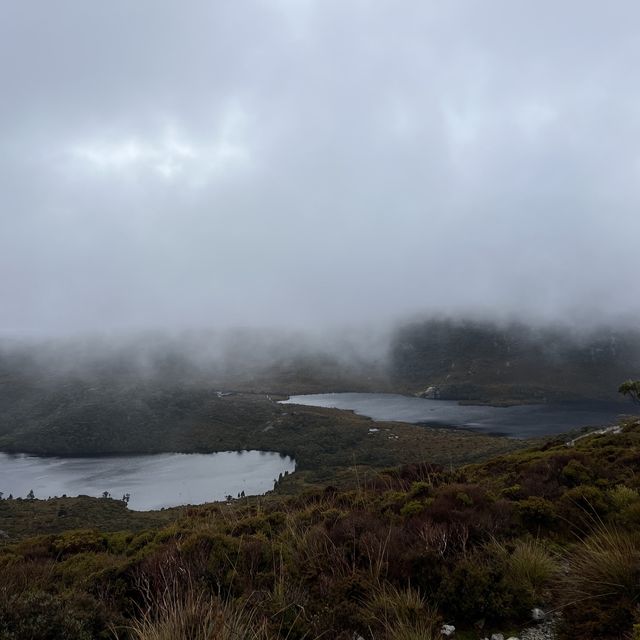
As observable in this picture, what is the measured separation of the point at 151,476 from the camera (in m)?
101

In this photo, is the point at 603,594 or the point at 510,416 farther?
the point at 510,416

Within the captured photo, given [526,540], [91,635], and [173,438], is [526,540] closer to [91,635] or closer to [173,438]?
[91,635]

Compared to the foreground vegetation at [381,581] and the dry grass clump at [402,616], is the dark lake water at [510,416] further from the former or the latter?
the dry grass clump at [402,616]

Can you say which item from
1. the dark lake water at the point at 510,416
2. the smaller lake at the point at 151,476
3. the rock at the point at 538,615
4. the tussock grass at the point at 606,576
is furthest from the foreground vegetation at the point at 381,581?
the dark lake water at the point at 510,416

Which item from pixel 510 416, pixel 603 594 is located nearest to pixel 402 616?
pixel 603 594

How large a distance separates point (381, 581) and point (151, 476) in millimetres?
109188

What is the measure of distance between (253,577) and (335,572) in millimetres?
1396

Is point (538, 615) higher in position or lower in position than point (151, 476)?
higher

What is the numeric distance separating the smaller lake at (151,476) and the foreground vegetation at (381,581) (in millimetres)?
75008

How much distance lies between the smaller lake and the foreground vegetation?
75.0 metres

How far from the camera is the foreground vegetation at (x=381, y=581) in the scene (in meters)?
4.39

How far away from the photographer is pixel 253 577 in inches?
260

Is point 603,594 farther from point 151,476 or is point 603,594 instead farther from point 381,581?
point 151,476

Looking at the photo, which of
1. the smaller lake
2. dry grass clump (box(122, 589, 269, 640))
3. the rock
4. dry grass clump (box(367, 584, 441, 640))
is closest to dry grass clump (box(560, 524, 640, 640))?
the rock
